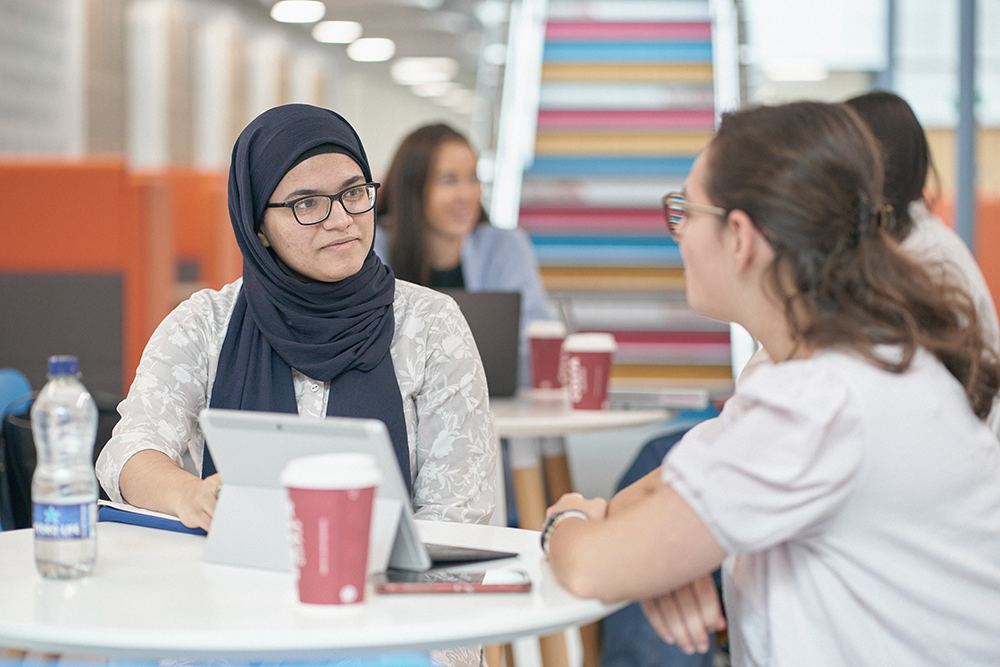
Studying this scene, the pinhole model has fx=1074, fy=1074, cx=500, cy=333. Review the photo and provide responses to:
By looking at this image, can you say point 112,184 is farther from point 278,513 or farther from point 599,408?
point 278,513

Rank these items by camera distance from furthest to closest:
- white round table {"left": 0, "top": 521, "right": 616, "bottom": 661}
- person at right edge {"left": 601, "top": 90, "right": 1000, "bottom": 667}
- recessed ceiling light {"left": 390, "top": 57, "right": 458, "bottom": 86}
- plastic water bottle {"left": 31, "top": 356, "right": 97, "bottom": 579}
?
recessed ceiling light {"left": 390, "top": 57, "right": 458, "bottom": 86}
person at right edge {"left": 601, "top": 90, "right": 1000, "bottom": 667}
plastic water bottle {"left": 31, "top": 356, "right": 97, "bottom": 579}
white round table {"left": 0, "top": 521, "right": 616, "bottom": 661}

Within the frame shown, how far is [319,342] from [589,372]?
1.15m

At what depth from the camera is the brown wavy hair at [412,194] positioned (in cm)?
365

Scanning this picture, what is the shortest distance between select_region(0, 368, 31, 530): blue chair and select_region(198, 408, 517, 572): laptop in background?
1.08 m

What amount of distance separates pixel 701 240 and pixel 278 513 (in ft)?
1.87

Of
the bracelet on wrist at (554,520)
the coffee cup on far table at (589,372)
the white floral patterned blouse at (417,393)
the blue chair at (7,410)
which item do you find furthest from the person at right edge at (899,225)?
the blue chair at (7,410)

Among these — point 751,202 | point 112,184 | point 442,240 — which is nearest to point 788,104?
point 751,202

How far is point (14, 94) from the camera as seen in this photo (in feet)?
27.1

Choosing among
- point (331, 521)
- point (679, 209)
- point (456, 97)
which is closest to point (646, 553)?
point (331, 521)

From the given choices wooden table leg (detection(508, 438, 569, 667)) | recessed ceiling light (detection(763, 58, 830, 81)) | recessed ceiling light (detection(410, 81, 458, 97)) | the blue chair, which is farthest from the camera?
recessed ceiling light (detection(410, 81, 458, 97))

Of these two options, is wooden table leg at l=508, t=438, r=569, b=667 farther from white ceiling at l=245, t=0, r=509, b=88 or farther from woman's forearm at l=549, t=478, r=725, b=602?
white ceiling at l=245, t=0, r=509, b=88

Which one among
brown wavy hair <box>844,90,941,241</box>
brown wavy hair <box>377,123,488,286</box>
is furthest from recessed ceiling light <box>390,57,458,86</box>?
brown wavy hair <box>844,90,941,241</box>

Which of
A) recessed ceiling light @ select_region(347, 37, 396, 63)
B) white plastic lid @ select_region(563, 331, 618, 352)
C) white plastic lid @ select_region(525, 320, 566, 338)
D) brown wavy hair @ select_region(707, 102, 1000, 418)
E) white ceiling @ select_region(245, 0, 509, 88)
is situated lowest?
white plastic lid @ select_region(563, 331, 618, 352)

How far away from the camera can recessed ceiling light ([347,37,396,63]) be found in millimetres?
16438
